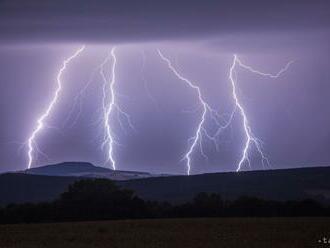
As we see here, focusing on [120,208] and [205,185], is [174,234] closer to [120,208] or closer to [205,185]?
[120,208]

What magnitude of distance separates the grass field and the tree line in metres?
10.3

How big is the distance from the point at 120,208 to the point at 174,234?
18.0 meters

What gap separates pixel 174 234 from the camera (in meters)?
32.9

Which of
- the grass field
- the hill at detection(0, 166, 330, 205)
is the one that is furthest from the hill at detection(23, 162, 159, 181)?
the grass field

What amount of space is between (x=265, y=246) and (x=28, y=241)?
9.00m

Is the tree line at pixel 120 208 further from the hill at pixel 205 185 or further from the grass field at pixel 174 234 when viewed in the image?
the hill at pixel 205 185

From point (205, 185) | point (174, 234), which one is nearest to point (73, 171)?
point (205, 185)

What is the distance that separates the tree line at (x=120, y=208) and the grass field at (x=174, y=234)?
1027cm

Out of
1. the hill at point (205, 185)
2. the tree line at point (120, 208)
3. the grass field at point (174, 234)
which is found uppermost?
the hill at point (205, 185)

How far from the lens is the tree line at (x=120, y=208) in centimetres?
4981

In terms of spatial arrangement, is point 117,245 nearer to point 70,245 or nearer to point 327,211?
point 70,245

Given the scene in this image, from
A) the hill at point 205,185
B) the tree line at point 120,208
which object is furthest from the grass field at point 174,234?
the hill at point 205,185

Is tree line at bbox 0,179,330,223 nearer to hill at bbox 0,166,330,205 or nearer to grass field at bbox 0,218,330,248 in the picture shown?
grass field at bbox 0,218,330,248

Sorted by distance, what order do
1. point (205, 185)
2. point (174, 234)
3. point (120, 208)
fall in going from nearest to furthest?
point (174, 234)
point (120, 208)
point (205, 185)
